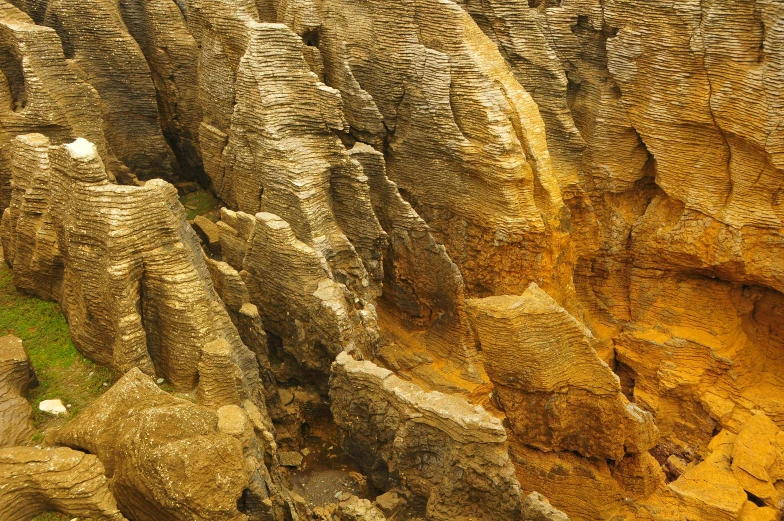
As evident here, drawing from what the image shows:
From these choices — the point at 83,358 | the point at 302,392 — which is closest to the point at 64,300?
the point at 83,358

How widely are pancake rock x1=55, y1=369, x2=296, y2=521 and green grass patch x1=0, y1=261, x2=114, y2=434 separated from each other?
3.98 ft

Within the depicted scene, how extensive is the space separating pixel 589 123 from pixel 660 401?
731cm

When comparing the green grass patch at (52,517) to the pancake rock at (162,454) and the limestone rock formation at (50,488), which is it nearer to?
the limestone rock formation at (50,488)

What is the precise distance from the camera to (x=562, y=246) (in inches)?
754

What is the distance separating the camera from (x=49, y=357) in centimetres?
1362

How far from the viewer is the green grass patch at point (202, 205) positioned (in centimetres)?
1978

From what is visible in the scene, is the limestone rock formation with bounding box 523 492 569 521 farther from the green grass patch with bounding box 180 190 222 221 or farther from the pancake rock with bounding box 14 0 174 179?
the pancake rock with bounding box 14 0 174 179

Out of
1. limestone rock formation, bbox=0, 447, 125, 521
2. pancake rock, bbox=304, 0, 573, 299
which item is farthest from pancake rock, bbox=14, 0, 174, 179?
limestone rock formation, bbox=0, 447, 125, 521

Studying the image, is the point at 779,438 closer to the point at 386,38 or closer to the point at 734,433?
the point at 734,433

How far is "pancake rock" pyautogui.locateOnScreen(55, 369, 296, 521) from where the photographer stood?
33.8ft

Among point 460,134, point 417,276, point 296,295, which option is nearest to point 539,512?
point 296,295

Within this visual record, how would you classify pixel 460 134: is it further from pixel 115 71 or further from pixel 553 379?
pixel 115 71

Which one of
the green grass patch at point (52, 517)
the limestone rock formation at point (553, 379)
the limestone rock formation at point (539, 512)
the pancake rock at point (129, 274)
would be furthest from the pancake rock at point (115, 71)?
the limestone rock formation at point (539, 512)

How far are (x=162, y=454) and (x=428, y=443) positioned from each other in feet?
16.0
